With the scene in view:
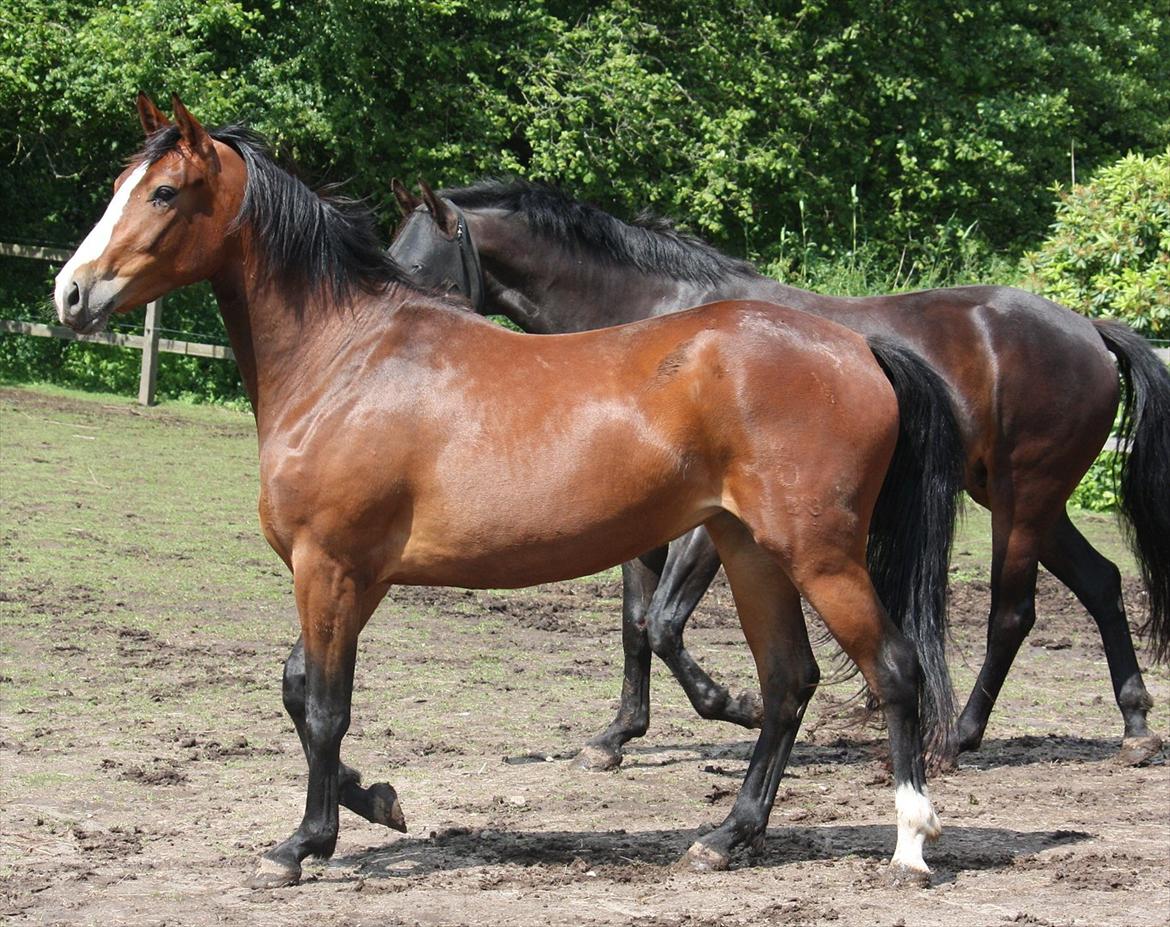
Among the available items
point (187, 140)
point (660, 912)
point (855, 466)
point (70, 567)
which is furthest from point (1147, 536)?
point (70, 567)

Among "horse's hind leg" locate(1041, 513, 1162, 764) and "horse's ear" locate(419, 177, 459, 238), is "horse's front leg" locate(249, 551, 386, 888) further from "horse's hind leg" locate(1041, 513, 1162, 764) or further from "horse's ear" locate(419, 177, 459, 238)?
"horse's hind leg" locate(1041, 513, 1162, 764)

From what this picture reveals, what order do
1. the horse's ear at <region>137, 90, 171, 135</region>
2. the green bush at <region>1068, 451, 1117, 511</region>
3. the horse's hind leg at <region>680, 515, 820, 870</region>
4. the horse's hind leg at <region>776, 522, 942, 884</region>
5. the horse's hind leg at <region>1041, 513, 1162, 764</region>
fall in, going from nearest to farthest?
the horse's hind leg at <region>776, 522, 942, 884</region> → the horse's ear at <region>137, 90, 171, 135</region> → the horse's hind leg at <region>680, 515, 820, 870</region> → the horse's hind leg at <region>1041, 513, 1162, 764</region> → the green bush at <region>1068, 451, 1117, 511</region>

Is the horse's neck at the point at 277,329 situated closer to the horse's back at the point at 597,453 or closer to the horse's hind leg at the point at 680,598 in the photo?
the horse's back at the point at 597,453

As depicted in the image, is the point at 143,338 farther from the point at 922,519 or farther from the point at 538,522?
the point at 922,519

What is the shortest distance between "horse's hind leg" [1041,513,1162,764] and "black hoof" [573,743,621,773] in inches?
82.7

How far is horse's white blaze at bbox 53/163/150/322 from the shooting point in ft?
13.6

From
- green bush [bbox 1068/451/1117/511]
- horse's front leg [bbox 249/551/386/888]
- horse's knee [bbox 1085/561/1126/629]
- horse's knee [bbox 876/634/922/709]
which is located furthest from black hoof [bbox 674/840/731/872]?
green bush [bbox 1068/451/1117/511]

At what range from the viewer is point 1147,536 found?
6.54 meters

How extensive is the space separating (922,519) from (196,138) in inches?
97.3

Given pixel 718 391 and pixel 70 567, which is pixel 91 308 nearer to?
pixel 718 391

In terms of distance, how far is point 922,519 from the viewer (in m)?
4.48

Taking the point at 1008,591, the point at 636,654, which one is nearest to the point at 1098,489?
the point at 1008,591

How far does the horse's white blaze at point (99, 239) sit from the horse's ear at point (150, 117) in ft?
0.58

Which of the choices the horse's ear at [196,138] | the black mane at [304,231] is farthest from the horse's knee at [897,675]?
the horse's ear at [196,138]
